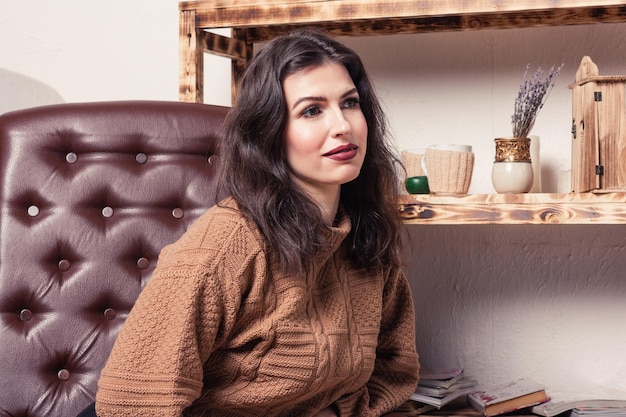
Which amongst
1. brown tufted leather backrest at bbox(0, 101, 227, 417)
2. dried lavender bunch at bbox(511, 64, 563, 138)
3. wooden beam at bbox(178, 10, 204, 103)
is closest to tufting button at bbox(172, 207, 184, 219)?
brown tufted leather backrest at bbox(0, 101, 227, 417)

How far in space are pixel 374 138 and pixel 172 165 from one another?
0.43 meters

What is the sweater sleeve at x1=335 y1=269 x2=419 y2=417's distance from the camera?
5.00ft

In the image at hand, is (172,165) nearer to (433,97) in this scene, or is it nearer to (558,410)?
(433,97)

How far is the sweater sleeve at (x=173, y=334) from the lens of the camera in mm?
1112

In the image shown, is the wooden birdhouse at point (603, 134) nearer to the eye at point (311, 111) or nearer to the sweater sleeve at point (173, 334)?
the eye at point (311, 111)

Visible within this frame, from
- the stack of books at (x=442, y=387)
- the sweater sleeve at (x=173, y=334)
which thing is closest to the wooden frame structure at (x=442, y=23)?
the stack of books at (x=442, y=387)

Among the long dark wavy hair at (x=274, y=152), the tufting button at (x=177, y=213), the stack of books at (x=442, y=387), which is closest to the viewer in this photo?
the long dark wavy hair at (x=274, y=152)

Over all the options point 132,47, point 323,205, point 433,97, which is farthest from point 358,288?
point 132,47

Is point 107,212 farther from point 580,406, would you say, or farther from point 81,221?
point 580,406

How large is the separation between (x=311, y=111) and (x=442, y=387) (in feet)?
2.86

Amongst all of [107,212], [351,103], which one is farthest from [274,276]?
[107,212]

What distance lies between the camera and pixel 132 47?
218cm

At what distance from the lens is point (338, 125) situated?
127cm

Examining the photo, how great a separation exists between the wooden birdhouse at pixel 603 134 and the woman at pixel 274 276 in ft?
1.68
